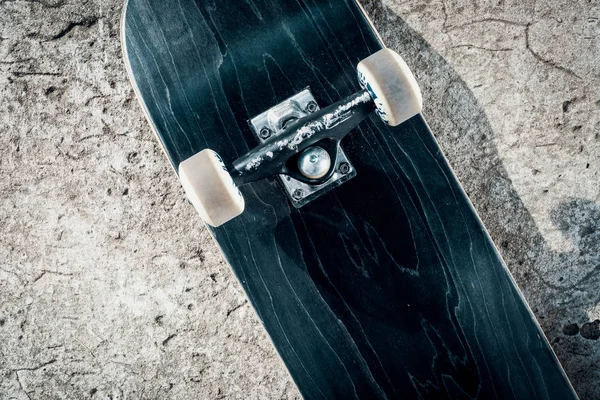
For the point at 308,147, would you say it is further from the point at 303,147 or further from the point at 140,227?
the point at 140,227

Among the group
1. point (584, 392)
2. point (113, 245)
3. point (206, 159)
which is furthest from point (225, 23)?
point (584, 392)

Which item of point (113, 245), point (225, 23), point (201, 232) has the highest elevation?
point (225, 23)

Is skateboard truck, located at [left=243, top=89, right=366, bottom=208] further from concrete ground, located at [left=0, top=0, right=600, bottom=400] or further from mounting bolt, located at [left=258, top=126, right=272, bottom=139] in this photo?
concrete ground, located at [left=0, top=0, right=600, bottom=400]

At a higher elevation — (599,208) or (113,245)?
(113,245)

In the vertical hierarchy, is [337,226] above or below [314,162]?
below

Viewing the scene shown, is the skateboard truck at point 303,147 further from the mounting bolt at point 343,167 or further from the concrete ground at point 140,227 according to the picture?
the concrete ground at point 140,227

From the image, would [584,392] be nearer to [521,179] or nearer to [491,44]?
[521,179]

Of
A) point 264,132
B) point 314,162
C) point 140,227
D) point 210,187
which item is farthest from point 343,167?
point 140,227
